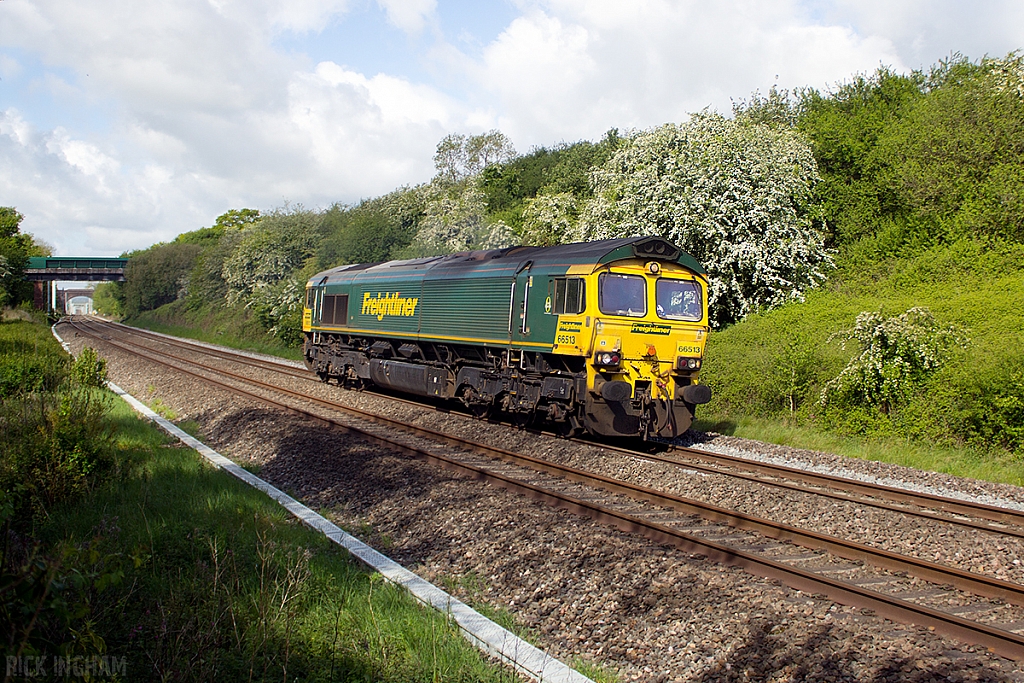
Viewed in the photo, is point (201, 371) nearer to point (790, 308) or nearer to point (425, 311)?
point (425, 311)

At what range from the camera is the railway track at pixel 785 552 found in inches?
234

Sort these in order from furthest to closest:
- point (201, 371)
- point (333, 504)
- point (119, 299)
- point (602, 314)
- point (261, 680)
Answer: point (119, 299) < point (201, 371) < point (602, 314) < point (333, 504) < point (261, 680)

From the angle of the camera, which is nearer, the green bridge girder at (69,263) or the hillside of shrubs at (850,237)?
the hillside of shrubs at (850,237)

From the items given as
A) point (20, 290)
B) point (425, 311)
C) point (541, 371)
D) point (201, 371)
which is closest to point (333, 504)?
point (541, 371)

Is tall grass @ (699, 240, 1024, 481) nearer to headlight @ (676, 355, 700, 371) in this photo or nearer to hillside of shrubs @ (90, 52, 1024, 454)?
hillside of shrubs @ (90, 52, 1024, 454)

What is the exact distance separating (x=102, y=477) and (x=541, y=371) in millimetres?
7128

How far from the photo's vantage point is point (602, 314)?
39.9 feet

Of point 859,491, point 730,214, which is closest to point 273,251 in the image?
point 730,214

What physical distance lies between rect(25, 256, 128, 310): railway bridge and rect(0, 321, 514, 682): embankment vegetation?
7477cm

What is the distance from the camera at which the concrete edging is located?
4930 millimetres

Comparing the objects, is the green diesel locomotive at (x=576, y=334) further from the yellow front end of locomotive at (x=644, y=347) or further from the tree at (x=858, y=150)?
the tree at (x=858, y=150)

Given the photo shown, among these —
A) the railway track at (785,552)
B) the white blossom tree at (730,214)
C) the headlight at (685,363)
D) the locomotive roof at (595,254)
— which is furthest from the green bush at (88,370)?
the white blossom tree at (730,214)

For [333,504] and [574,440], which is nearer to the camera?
[333,504]

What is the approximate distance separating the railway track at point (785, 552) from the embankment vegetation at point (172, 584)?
10.0ft
